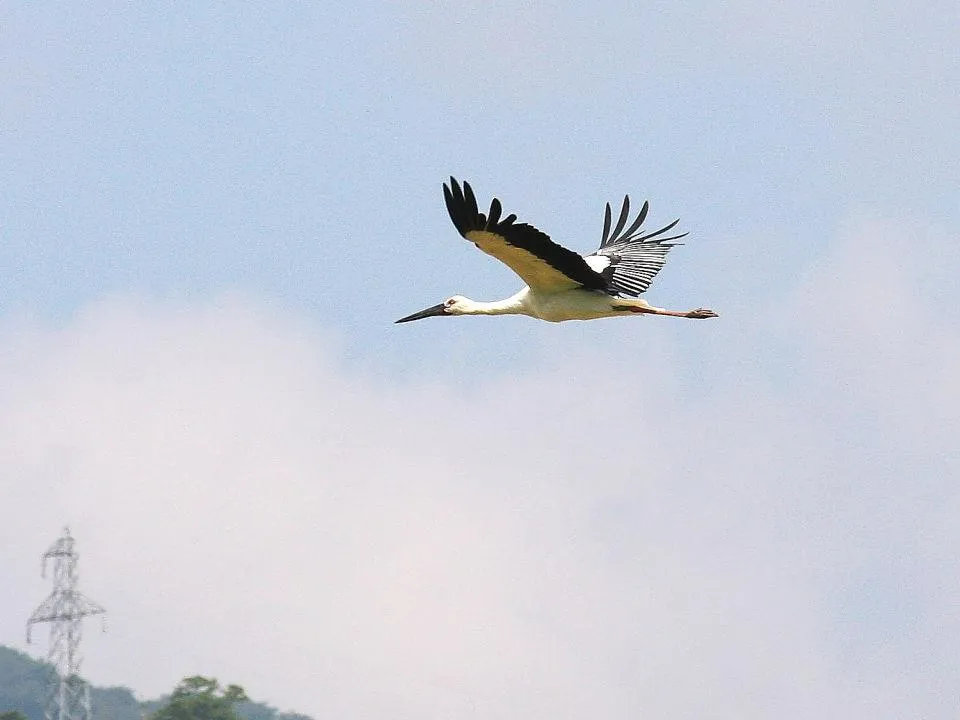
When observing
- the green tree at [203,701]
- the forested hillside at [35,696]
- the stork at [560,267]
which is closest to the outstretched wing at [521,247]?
the stork at [560,267]

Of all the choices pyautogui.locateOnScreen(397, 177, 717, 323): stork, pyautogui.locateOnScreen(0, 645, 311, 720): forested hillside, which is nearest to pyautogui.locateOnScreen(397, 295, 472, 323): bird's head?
pyautogui.locateOnScreen(397, 177, 717, 323): stork

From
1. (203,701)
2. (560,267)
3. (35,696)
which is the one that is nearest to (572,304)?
(560,267)

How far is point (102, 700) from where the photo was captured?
328 ft

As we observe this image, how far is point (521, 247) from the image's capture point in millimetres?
20188

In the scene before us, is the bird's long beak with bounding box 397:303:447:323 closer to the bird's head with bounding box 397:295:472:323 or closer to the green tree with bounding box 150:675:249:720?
the bird's head with bounding box 397:295:472:323

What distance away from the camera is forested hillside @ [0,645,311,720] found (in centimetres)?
9675

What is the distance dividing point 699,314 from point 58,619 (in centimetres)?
4071

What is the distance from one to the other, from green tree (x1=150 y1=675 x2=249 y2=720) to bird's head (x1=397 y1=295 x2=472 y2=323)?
44264mm

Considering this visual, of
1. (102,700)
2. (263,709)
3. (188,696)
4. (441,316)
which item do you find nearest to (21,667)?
(102,700)

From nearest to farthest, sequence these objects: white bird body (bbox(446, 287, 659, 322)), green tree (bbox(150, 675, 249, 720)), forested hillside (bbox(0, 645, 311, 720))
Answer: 1. white bird body (bbox(446, 287, 659, 322))
2. green tree (bbox(150, 675, 249, 720))
3. forested hillside (bbox(0, 645, 311, 720))

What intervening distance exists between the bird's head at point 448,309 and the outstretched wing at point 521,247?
193 cm

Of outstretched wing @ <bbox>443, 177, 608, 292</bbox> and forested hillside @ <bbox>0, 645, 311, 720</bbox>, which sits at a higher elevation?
forested hillside @ <bbox>0, 645, 311, 720</bbox>

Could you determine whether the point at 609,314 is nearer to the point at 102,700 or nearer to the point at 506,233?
the point at 506,233

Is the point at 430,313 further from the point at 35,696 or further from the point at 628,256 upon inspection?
the point at 35,696
